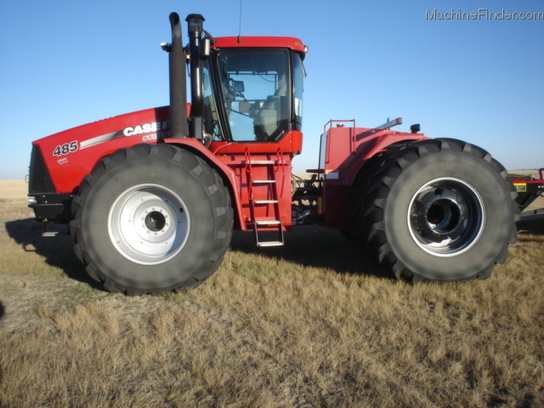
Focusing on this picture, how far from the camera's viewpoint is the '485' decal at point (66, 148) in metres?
4.54

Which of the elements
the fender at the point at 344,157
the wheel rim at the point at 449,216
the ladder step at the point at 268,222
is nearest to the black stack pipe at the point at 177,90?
the ladder step at the point at 268,222

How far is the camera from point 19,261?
190 inches

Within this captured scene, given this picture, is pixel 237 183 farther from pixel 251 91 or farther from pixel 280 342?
pixel 280 342

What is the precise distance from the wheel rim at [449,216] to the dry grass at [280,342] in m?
0.44

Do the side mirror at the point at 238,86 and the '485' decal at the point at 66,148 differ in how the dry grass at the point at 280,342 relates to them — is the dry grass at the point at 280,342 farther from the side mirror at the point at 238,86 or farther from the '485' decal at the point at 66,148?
the side mirror at the point at 238,86

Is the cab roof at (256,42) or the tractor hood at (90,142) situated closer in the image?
the cab roof at (256,42)

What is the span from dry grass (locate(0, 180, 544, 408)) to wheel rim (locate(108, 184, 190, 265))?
1.63 feet

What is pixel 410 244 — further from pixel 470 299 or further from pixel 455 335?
pixel 455 335

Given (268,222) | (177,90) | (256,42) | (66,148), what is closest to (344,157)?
(268,222)

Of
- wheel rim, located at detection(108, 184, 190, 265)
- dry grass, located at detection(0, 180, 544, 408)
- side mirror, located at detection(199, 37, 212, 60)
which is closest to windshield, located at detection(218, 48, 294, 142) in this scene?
side mirror, located at detection(199, 37, 212, 60)

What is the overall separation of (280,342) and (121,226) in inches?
82.8

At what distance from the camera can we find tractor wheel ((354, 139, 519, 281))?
A: 363 cm

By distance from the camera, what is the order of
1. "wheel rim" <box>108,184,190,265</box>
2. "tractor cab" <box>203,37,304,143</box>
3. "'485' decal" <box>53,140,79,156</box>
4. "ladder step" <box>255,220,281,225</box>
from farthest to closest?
"'485' decal" <box>53,140,79,156</box> → "tractor cab" <box>203,37,304,143</box> → "ladder step" <box>255,220,281,225</box> → "wheel rim" <box>108,184,190,265</box>

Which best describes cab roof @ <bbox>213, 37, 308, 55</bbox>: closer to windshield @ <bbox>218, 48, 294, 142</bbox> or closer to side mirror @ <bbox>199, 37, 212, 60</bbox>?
windshield @ <bbox>218, 48, 294, 142</bbox>
